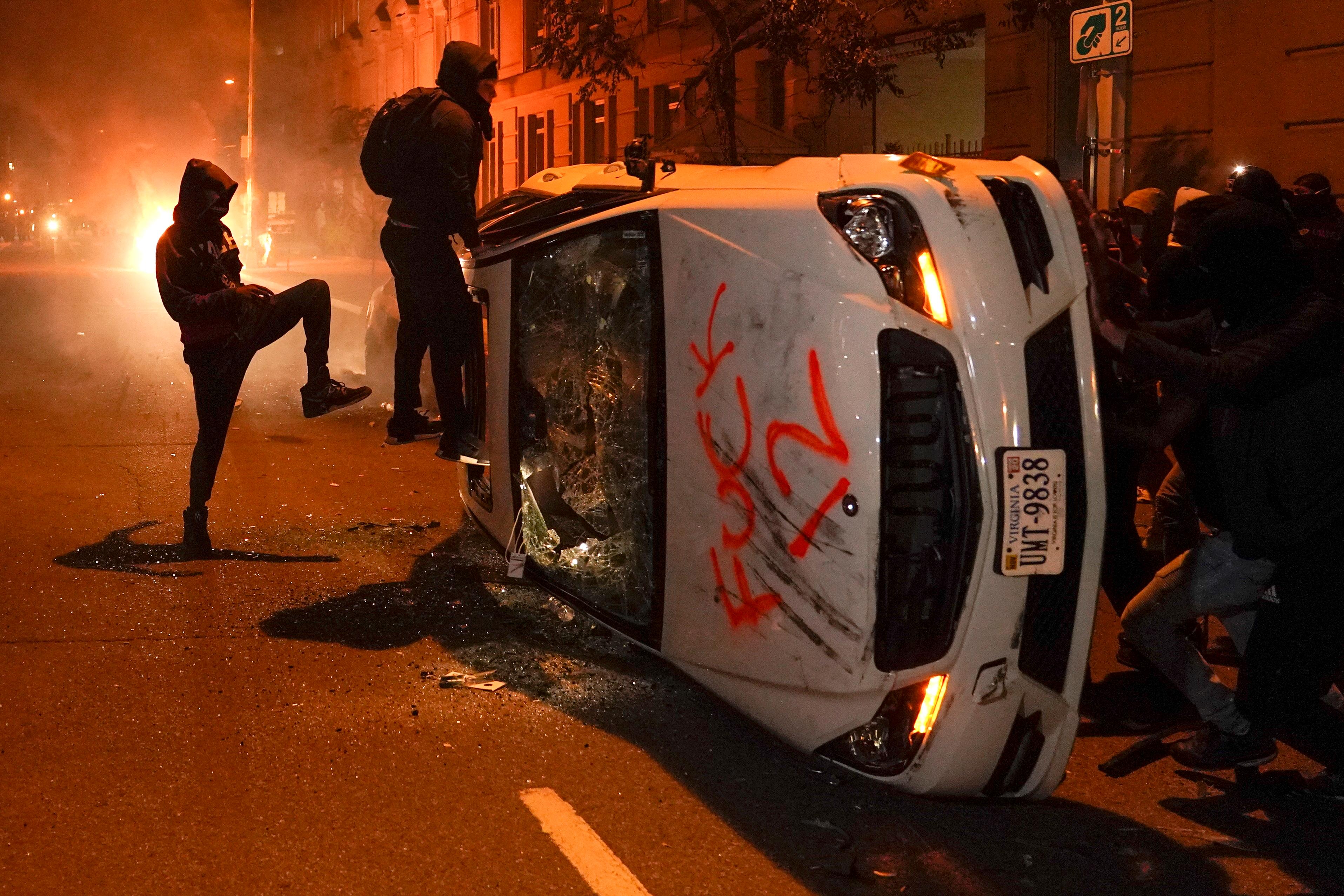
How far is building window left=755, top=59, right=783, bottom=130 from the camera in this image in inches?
933

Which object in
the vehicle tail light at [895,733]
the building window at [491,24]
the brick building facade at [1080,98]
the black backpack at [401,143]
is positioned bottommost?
the vehicle tail light at [895,733]

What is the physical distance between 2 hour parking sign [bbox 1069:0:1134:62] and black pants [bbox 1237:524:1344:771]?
6339 millimetres

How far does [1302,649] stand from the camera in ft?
13.3

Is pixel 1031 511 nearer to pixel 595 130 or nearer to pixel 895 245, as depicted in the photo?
pixel 895 245

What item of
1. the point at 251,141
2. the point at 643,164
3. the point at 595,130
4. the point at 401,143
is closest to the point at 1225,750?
the point at 643,164

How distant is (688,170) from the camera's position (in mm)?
5121

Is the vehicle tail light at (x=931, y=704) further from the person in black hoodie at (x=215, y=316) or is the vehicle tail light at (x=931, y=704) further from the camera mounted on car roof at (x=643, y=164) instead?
the person in black hoodie at (x=215, y=316)

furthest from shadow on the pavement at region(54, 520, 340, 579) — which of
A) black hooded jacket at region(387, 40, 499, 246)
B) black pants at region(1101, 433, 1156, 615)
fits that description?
black pants at region(1101, 433, 1156, 615)

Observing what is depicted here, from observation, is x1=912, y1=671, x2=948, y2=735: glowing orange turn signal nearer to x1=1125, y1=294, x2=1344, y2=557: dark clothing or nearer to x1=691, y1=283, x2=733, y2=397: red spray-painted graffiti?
x1=691, y1=283, x2=733, y2=397: red spray-painted graffiti

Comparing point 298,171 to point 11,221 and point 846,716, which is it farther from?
point 11,221

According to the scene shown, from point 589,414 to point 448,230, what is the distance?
1.74 meters

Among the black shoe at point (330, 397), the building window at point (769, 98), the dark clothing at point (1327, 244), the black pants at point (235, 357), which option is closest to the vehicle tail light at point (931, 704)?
the black shoe at point (330, 397)

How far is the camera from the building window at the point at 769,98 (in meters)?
23.7

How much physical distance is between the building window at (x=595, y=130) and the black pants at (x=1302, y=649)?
1145 inches
